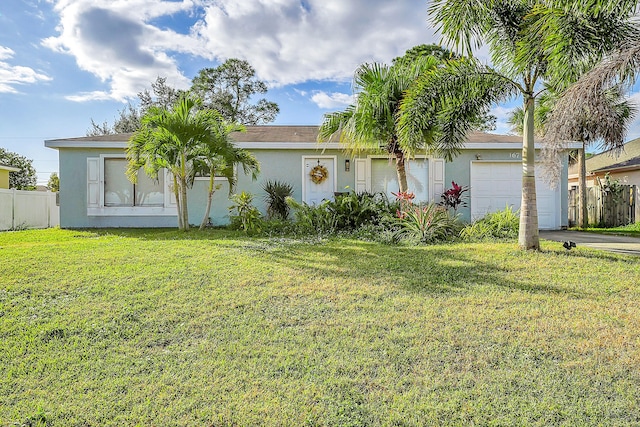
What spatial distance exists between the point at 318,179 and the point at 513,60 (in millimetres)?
6336

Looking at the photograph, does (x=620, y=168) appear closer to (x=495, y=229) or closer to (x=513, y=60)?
(x=495, y=229)

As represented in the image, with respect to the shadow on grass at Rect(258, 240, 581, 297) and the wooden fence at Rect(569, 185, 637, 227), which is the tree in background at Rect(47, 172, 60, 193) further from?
the wooden fence at Rect(569, 185, 637, 227)

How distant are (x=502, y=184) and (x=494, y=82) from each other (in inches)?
230

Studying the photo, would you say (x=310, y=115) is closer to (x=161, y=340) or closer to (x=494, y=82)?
(x=494, y=82)

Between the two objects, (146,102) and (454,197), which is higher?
(146,102)

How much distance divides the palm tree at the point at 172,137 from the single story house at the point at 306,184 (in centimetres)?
224

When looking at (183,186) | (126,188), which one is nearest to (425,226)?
(183,186)

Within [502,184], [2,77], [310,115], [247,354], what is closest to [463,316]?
[247,354]

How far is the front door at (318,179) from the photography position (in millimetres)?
11328

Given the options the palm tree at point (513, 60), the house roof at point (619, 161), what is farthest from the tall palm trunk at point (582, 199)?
the palm tree at point (513, 60)

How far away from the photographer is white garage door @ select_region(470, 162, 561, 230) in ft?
37.1

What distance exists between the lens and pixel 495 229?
8156mm

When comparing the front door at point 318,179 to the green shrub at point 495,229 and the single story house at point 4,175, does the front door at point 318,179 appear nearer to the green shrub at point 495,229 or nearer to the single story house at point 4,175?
the green shrub at point 495,229

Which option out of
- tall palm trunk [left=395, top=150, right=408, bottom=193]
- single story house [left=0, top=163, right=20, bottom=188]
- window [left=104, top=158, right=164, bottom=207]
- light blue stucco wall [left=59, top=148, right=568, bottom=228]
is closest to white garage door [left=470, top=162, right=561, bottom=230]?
light blue stucco wall [left=59, top=148, right=568, bottom=228]
